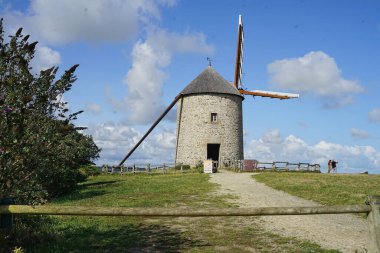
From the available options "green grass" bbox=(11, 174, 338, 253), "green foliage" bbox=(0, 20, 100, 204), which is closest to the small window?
"green grass" bbox=(11, 174, 338, 253)

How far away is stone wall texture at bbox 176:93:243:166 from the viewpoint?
36312 millimetres

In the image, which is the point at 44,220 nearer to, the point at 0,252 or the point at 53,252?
the point at 53,252

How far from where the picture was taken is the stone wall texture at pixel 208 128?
3631 cm

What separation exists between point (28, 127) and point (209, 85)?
103 ft

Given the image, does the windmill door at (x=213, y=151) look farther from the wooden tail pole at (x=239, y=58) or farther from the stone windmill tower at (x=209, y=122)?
the wooden tail pole at (x=239, y=58)

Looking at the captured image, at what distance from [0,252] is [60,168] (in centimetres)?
178

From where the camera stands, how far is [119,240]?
8.12 m

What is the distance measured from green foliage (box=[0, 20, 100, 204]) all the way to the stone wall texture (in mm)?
29402

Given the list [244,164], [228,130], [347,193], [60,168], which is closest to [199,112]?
[228,130]

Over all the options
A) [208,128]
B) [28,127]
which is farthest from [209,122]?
[28,127]

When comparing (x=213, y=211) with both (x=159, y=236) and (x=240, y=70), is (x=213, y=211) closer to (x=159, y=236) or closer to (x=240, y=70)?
(x=159, y=236)

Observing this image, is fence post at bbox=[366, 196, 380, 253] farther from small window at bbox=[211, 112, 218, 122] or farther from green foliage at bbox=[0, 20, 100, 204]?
small window at bbox=[211, 112, 218, 122]

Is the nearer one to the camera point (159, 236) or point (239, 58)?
point (159, 236)

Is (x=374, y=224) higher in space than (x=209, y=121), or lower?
lower
